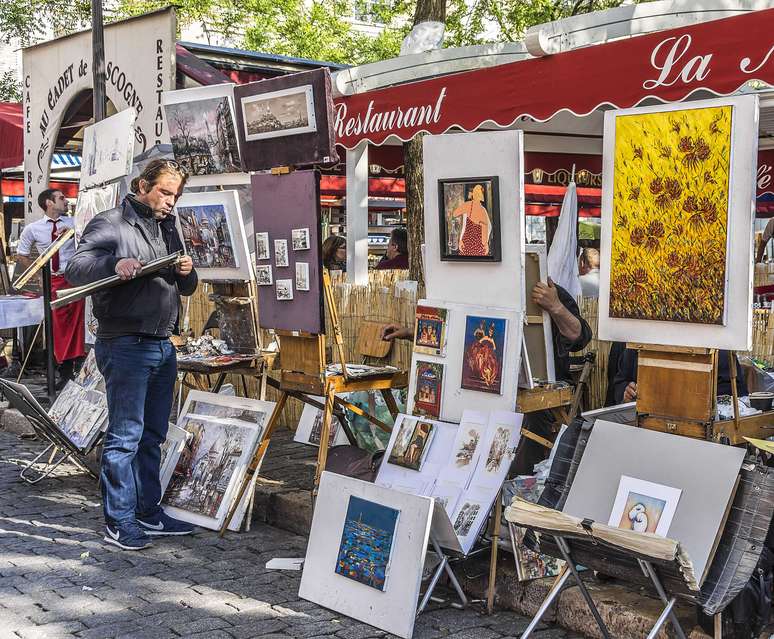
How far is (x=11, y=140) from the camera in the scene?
10289mm

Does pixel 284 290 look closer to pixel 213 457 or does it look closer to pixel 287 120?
pixel 287 120

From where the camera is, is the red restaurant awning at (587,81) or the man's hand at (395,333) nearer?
the red restaurant awning at (587,81)

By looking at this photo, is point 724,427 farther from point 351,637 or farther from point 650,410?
point 351,637

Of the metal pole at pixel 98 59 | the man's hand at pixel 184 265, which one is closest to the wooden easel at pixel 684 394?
the man's hand at pixel 184 265

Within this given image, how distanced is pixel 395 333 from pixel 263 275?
0.80 metres

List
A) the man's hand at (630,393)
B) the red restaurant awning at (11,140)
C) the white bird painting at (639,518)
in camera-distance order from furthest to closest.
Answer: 1. the red restaurant awning at (11,140)
2. the man's hand at (630,393)
3. the white bird painting at (639,518)

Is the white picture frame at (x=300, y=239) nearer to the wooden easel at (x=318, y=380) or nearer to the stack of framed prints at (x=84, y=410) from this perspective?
the wooden easel at (x=318, y=380)

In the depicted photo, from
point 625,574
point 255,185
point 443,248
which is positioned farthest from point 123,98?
point 625,574

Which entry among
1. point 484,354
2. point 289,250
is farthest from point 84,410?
point 484,354

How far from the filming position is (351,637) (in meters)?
3.58

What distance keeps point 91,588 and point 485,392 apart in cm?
183

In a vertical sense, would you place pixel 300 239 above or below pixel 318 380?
above

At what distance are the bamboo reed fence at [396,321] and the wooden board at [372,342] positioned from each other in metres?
0.13

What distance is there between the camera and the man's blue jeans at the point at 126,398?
457 centimetres
